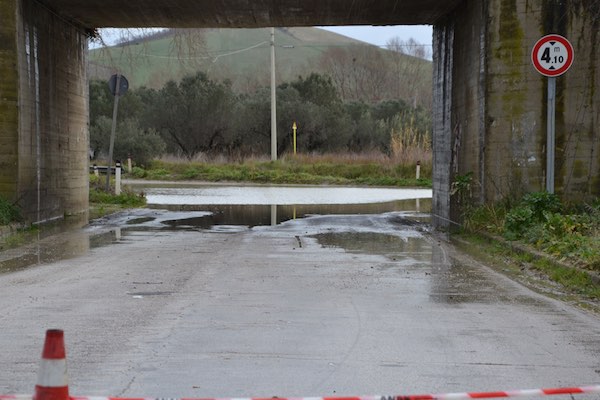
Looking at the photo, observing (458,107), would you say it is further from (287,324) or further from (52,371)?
(52,371)

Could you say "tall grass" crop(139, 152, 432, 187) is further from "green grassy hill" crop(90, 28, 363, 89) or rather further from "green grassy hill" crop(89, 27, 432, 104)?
"green grassy hill" crop(90, 28, 363, 89)

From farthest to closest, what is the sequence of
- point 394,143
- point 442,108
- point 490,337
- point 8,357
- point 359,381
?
1. point 394,143
2. point 442,108
3. point 490,337
4. point 8,357
5. point 359,381

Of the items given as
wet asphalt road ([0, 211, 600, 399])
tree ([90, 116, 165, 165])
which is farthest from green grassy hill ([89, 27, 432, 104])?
wet asphalt road ([0, 211, 600, 399])

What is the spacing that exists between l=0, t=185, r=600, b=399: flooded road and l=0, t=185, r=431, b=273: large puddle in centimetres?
96

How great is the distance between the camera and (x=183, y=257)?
11.6m

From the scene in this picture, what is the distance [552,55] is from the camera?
12.2 meters

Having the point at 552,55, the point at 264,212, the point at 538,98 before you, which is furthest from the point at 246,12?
the point at 552,55

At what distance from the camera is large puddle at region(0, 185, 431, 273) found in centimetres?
1311

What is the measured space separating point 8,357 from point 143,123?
4978 cm

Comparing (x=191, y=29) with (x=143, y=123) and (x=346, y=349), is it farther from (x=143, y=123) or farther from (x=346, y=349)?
(x=143, y=123)

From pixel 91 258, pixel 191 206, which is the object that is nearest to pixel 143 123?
pixel 191 206

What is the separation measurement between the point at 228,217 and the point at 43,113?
523 cm

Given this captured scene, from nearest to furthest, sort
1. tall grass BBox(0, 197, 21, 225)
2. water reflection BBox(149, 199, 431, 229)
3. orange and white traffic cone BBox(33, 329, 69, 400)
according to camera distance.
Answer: orange and white traffic cone BBox(33, 329, 69, 400) → tall grass BBox(0, 197, 21, 225) → water reflection BBox(149, 199, 431, 229)

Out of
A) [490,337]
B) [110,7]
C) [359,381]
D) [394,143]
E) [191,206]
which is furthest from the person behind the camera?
[394,143]
